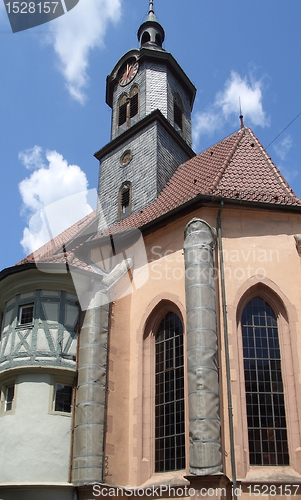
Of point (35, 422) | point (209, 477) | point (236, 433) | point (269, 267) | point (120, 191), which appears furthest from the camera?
point (120, 191)

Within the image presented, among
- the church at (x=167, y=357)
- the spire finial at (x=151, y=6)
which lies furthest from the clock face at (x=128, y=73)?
the church at (x=167, y=357)

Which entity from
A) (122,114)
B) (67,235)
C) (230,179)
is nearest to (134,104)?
(122,114)

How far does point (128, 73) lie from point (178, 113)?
10.8ft

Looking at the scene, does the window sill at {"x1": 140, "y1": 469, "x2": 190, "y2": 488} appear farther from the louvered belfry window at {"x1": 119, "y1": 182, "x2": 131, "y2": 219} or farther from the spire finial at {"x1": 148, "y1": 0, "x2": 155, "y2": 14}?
the spire finial at {"x1": 148, "y1": 0, "x2": 155, "y2": 14}

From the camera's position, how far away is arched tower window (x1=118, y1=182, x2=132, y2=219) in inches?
812

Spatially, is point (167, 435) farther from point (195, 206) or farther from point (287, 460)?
point (195, 206)

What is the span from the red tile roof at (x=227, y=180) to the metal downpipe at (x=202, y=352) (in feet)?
6.10

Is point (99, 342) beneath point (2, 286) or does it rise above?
beneath

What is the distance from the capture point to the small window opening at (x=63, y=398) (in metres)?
13.5

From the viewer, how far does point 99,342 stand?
13930mm

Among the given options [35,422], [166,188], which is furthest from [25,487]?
[166,188]

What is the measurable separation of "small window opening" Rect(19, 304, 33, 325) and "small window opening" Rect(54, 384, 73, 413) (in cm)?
195

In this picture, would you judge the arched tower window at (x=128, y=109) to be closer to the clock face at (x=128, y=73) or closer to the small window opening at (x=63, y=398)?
the clock face at (x=128, y=73)

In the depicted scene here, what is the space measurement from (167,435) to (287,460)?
2.90 meters
